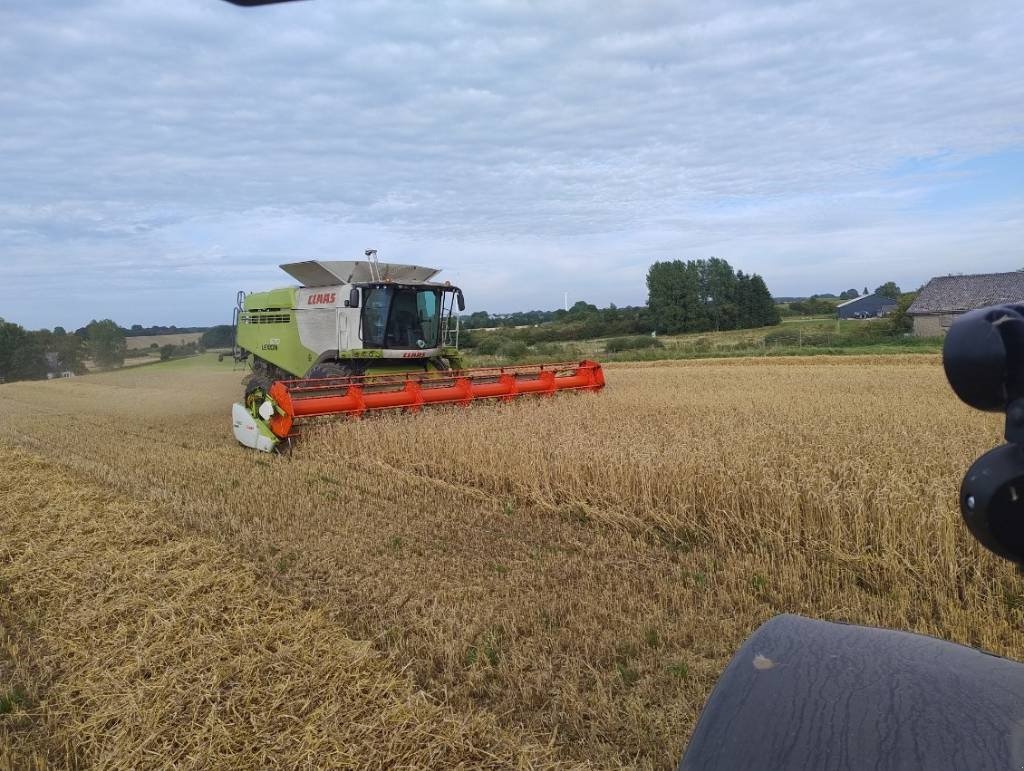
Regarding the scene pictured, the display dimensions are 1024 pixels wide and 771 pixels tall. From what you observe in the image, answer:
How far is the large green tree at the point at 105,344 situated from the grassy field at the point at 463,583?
101ft

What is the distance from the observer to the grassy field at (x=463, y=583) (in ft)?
10.1

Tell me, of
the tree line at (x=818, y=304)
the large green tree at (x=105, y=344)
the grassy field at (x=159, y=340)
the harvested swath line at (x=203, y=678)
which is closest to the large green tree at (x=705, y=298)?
the tree line at (x=818, y=304)

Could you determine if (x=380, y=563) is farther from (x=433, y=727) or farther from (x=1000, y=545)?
(x=1000, y=545)

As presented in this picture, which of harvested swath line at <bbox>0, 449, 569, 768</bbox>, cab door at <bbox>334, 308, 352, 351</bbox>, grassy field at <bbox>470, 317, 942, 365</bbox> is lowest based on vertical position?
harvested swath line at <bbox>0, 449, 569, 768</bbox>

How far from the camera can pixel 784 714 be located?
1031mm

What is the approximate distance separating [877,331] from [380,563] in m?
24.0

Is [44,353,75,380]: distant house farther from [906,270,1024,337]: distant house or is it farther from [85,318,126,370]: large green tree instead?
[906,270,1024,337]: distant house

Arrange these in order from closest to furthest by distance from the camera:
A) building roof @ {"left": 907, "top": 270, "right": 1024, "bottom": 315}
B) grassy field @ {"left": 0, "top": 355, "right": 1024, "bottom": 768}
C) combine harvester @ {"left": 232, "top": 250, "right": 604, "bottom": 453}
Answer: grassy field @ {"left": 0, "top": 355, "right": 1024, "bottom": 768} < combine harvester @ {"left": 232, "top": 250, "right": 604, "bottom": 453} < building roof @ {"left": 907, "top": 270, "right": 1024, "bottom": 315}

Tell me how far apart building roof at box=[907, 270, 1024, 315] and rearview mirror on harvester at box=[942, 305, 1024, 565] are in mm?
22375

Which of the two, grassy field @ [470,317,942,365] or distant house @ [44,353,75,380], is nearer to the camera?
grassy field @ [470,317,942,365]

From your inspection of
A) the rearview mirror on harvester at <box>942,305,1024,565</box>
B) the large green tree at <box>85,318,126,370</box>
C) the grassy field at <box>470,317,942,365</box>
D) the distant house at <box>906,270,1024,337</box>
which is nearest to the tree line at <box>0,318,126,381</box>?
the large green tree at <box>85,318,126,370</box>

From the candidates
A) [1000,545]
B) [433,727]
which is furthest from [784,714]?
[433,727]

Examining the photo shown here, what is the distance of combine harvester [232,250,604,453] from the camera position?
1016cm

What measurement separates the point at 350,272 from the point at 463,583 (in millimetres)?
8408
